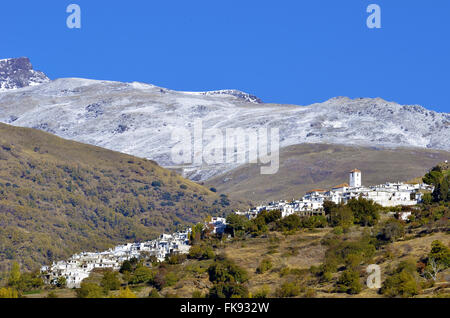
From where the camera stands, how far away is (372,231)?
105938 mm

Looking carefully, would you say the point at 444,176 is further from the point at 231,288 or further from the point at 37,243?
the point at 37,243

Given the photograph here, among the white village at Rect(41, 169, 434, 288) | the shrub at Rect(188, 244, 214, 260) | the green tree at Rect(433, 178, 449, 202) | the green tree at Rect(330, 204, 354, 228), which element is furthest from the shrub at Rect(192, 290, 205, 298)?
the green tree at Rect(433, 178, 449, 202)

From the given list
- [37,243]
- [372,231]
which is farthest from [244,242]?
[37,243]

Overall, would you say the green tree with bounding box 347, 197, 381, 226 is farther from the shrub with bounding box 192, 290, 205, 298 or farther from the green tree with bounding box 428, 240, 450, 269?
the shrub with bounding box 192, 290, 205, 298

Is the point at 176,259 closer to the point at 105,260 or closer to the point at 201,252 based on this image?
the point at 201,252

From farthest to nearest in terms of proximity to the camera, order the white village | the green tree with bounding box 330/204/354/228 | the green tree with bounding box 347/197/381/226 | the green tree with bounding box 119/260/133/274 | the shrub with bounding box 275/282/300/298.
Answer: the white village → the green tree with bounding box 330/204/354/228 → the green tree with bounding box 347/197/381/226 → the green tree with bounding box 119/260/133/274 → the shrub with bounding box 275/282/300/298

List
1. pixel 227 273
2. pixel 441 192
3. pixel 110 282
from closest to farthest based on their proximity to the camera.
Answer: pixel 227 273 → pixel 110 282 → pixel 441 192

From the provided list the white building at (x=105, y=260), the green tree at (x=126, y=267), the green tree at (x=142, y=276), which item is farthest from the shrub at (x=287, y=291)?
the white building at (x=105, y=260)

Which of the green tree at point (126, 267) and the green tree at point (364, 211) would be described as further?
the green tree at point (364, 211)

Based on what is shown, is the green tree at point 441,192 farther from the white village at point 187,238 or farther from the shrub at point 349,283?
the shrub at point 349,283

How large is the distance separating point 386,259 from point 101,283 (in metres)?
29.4

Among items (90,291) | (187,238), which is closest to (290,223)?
(187,238)

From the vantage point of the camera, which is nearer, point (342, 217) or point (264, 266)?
point (264, 266)
